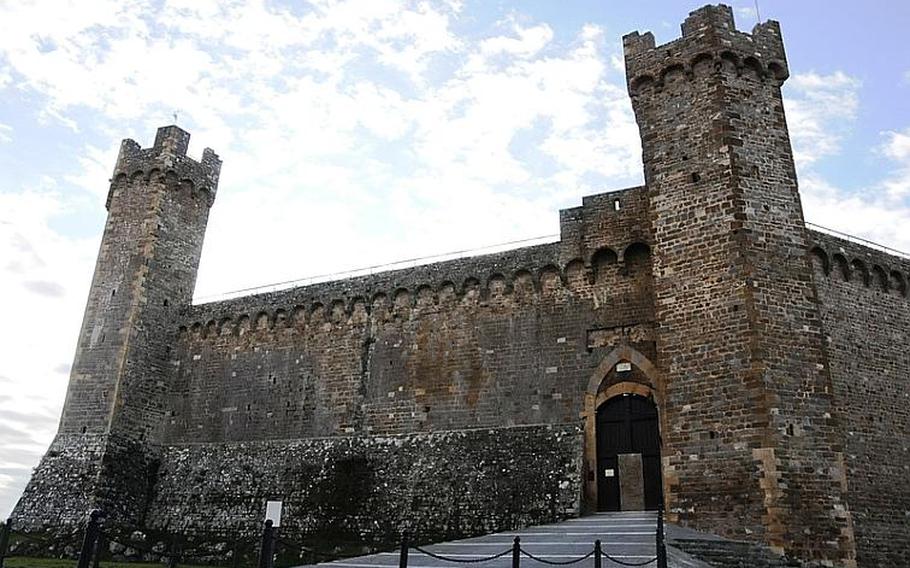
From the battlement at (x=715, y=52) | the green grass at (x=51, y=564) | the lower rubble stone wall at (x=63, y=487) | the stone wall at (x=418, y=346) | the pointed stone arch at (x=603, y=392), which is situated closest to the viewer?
the green grass at (x=51, y=564)

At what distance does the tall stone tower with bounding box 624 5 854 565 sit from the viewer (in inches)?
471

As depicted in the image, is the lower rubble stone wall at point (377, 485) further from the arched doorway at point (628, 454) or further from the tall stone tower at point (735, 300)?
the tall stone tower at point (735, 300)

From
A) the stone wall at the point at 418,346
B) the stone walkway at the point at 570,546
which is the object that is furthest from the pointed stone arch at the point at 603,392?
the stone walkway at the point at 570,546

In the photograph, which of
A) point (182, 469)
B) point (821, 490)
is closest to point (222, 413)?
point (182, 469)

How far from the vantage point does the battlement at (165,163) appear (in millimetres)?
22594

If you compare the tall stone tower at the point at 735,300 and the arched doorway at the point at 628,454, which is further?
the arched doorway at the point at 628,454

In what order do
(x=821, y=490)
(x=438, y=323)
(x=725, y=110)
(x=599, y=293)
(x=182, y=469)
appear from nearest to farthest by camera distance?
(x=821, y=490)
(x=725, y=110)
(x=599, y=293)
(x=438, y=323)
(x=182, y=469)

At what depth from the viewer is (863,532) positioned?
13609 mm

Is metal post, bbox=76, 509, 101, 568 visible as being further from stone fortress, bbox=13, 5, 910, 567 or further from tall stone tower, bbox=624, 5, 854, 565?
tall stone tower, bbox=624, 5, 854, 565

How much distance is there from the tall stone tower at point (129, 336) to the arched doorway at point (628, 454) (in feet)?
42.6

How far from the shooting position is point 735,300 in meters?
13.2

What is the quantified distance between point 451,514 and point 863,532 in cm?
830

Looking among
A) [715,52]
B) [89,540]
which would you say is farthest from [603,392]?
[89,540]

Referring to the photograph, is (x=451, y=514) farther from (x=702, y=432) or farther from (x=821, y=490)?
(x=821, y=490)
